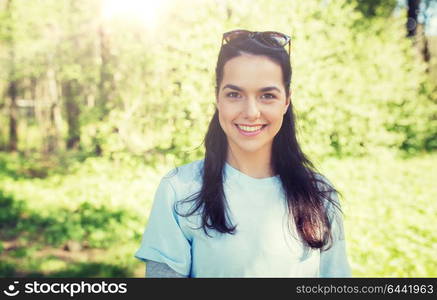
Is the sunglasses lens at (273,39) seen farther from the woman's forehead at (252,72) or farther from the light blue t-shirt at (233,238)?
the light blue t-shirt at (233,238)

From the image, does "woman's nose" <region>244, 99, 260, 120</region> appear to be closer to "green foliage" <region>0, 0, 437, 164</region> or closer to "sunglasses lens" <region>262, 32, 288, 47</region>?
"sunglasses lens" <region>262, 32, 288, 47</region>

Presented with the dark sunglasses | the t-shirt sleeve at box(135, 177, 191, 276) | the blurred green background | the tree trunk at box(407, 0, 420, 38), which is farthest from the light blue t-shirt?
the tree trunk at box(407, 0, 420, 38)

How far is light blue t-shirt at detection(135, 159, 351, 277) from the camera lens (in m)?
1.45

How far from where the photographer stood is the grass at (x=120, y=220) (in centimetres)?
398

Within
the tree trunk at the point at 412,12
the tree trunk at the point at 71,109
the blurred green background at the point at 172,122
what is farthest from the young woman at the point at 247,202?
the tree trunk at the point at 412,12

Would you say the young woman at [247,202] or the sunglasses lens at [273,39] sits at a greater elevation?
the sunglasses lens at [273,39]

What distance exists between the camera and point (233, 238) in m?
1.47

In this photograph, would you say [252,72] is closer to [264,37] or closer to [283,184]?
[264,37]

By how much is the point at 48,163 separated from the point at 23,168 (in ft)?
2.38

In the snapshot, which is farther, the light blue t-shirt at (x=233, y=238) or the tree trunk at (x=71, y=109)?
the tree trunk at (x=71, y=109)

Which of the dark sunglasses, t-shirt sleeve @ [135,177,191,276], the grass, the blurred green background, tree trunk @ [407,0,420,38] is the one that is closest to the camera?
t-shirt sleeve @ [135,177,191,276]

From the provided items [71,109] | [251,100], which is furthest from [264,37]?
[71,109]

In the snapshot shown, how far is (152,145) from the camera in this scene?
18.8ft

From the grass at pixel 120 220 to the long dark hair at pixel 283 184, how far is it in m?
1.51
